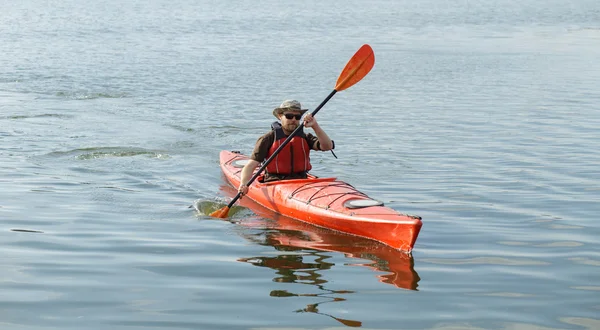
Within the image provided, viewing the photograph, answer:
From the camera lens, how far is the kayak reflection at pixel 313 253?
7.02 m

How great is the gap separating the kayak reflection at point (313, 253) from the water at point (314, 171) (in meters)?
0.03

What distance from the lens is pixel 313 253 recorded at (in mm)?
7859

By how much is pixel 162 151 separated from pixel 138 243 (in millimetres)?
5343

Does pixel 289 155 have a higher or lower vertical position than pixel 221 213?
higher

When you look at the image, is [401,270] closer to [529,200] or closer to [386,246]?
[386,246]

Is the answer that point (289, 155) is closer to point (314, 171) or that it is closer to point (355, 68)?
Answer: point (355, 68)

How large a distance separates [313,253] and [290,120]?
1833 mm

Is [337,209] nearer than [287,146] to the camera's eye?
Yes

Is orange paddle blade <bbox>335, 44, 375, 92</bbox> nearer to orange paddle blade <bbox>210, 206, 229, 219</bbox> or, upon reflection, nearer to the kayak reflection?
the kayak reflection

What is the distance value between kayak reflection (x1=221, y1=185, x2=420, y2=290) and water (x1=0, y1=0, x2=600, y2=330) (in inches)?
1.3

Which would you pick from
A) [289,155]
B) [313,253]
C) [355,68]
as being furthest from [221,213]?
[355,68]

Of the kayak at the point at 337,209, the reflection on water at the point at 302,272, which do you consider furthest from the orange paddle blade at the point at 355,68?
the reflection on water at the point at 302,272

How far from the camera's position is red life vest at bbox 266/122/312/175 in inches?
365

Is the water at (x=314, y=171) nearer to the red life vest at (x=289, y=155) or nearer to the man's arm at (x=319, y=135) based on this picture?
the red life vest at (x=289, y=155)
